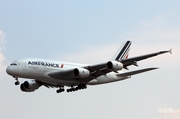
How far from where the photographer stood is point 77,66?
194 ft

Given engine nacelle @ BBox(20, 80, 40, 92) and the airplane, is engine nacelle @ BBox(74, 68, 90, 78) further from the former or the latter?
engine nacelle @ BBox(20, 80, 40, 92)

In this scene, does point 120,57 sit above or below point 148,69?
above

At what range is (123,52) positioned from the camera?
67438 mm

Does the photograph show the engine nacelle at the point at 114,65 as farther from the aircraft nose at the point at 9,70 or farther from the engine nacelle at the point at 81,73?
the aircraft nose at the point at 9,70

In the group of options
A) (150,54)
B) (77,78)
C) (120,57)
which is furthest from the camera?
(120,57)

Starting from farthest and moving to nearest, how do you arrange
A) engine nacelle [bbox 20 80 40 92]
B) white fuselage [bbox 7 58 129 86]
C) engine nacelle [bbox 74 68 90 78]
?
engine nacelle [bbox 20 80 40 92] < engine nacelle [bbox 74 68 90 78] < white fuselage [bbox 7 58 129 86]

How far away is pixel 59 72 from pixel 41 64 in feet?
7.34

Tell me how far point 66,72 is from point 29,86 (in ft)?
23.4

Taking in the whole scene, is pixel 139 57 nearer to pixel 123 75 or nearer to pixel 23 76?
pixel 123 75

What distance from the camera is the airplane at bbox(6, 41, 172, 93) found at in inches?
2160

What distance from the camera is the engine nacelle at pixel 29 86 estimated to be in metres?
61.2

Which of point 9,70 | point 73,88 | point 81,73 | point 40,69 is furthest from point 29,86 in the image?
point 81,73

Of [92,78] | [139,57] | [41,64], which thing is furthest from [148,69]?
[41,64]

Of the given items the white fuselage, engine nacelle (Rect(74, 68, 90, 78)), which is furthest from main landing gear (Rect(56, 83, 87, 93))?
engine nacelle (Rect(74, 68, 90, 78))
